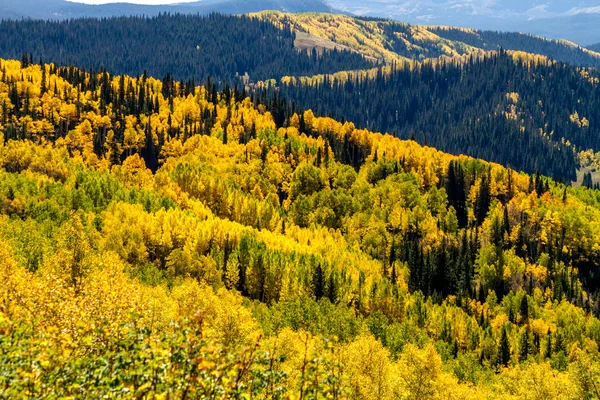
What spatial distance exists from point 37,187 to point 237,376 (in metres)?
199

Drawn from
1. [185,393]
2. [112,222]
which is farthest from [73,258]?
[185,393]

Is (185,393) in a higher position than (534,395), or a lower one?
higher

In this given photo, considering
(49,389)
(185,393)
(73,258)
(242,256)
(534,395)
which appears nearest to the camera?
(185,393)

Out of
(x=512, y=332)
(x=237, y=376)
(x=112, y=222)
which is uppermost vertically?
(x=237, y=376)

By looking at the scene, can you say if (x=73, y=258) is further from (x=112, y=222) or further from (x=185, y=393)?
(x=185, y=393)

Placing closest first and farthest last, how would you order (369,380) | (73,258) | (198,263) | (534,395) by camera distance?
(369,380) → (534,395) → (73,258) → (198,263)

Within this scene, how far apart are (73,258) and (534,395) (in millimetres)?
86191

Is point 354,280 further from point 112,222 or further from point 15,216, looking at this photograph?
point 15,216

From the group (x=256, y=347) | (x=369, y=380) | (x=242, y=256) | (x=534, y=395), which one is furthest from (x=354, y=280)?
(x=256, y=347)

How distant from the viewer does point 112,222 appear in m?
180

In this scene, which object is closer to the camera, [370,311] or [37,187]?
[370,311]

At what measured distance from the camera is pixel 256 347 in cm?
2120

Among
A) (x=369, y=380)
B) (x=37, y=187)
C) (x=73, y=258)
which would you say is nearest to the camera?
(x=369, y=380)

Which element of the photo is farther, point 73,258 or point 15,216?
point 15,216
